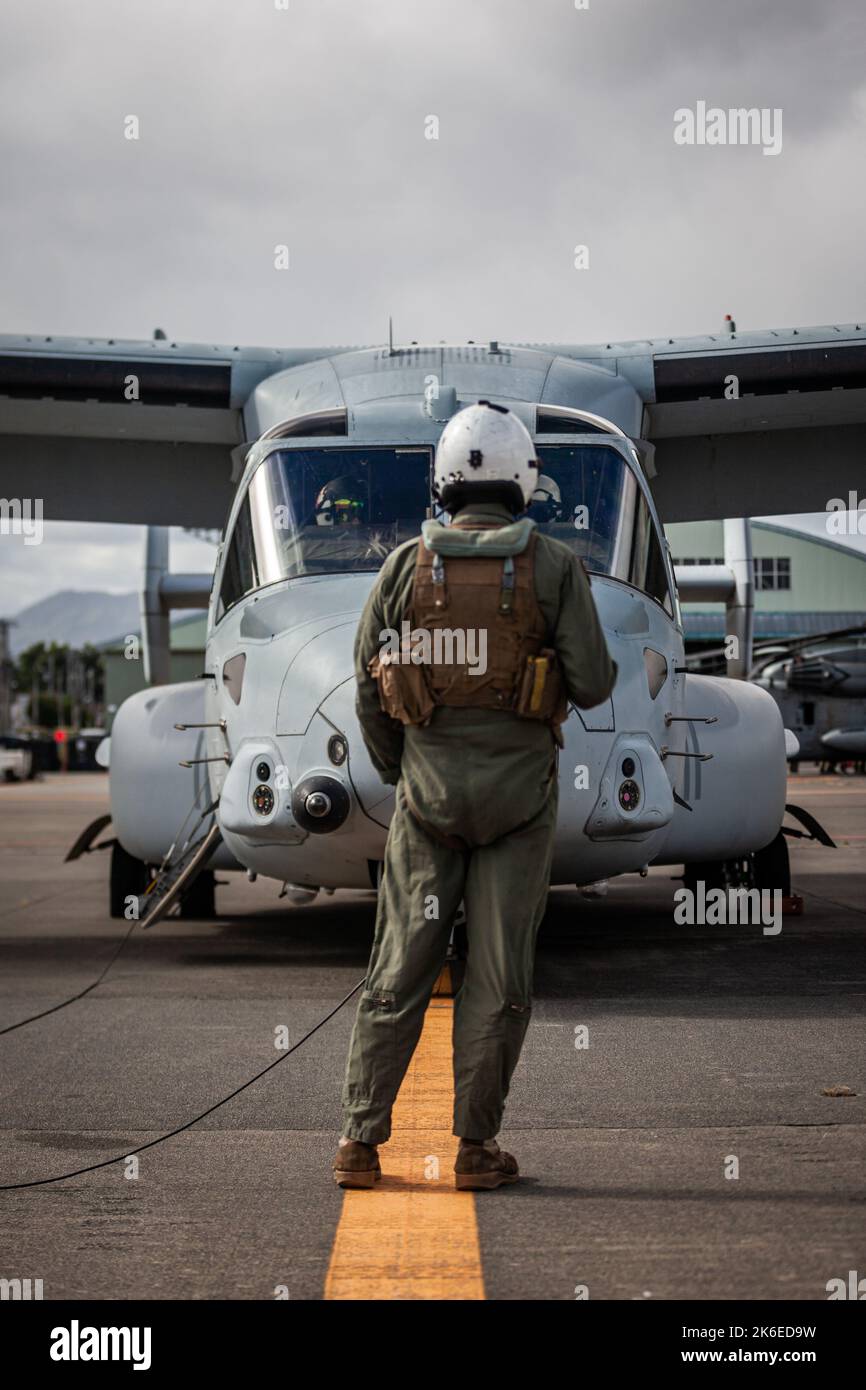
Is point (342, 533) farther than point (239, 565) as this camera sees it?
No

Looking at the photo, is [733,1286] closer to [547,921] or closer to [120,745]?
[120,745]

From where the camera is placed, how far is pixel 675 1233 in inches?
154

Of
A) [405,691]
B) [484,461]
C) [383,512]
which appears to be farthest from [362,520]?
[405,691]

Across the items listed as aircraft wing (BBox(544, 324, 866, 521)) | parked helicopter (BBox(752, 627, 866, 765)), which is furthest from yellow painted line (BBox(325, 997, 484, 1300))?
parked helicopter (BBox(752, 627, 866, 765))

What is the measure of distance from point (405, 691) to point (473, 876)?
0.56 meters

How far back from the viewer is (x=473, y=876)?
4.64 metres

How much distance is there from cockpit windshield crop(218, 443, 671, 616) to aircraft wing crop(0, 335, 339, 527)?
275 centimetres

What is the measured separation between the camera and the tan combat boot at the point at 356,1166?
4477mm

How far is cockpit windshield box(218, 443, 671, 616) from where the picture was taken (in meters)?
8.34

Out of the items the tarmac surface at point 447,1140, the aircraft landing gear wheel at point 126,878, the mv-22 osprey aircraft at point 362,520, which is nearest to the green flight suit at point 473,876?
the tarmac surface at point 447,1140

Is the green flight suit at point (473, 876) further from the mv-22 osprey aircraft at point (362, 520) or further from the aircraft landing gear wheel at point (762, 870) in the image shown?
Result: the aircraft landing gear wheel at point (762, 870)

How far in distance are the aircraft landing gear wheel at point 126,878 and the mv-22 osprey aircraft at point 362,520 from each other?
2 centimetres

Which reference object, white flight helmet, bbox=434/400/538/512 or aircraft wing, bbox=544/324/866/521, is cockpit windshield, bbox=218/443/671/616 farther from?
white flight helmet, bbox=434/400/538/512

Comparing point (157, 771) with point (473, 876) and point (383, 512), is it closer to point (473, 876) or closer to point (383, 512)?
point (383, 512)
